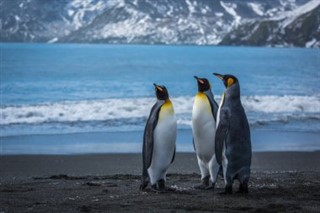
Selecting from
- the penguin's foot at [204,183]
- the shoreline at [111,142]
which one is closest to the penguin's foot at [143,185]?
the penguin's foot at [204,183]

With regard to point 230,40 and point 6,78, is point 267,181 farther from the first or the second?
point 230,40

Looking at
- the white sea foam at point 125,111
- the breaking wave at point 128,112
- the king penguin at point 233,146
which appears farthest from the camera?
the white sea foam at point 125,111

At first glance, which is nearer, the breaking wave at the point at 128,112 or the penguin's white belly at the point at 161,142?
the penguin's white belly at the point at 161,142

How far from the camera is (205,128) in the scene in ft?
27.4

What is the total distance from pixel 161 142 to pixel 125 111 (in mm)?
13032

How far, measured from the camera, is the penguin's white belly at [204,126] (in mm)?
8305

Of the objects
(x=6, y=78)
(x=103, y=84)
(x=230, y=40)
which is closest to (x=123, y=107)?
(x=103, y=84)

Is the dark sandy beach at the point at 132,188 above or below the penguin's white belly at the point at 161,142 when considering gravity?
below

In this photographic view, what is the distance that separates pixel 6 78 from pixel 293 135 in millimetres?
33805

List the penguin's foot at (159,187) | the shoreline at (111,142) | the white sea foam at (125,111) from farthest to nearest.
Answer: the white sea foam at (125,111) < the shoreline at (111,142) < the penguin's foot at (159,187)

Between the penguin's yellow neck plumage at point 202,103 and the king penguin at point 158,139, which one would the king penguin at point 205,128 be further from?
the king penguin at point 158,139

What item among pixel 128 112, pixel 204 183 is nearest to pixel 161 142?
pixel 204 183

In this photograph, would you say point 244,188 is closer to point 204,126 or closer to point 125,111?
point 204,126

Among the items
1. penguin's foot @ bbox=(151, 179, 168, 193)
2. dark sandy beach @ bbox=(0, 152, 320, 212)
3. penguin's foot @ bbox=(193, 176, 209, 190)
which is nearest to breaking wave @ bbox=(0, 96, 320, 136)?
dark sandy beach @ bbox=(0, 152, 320, 212)
